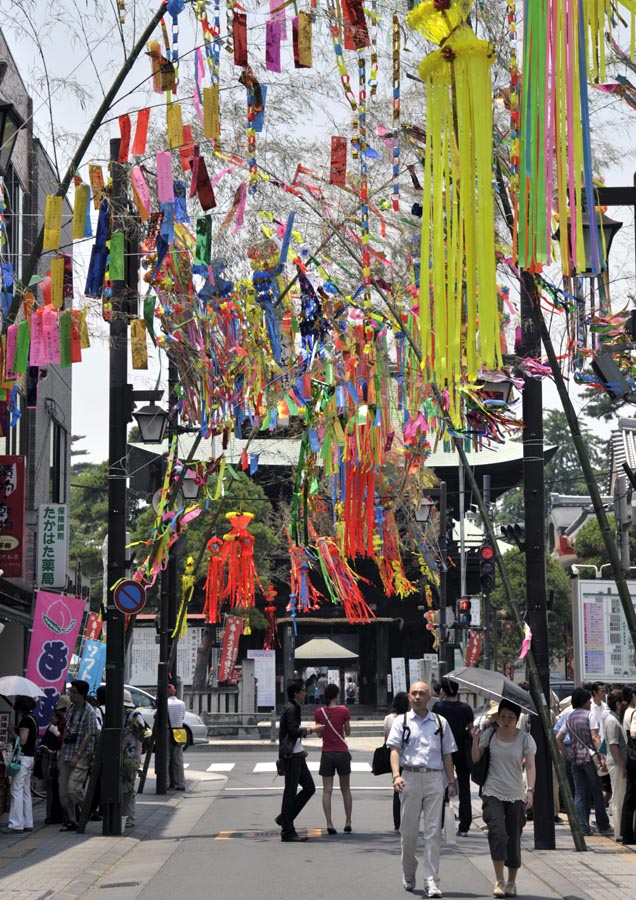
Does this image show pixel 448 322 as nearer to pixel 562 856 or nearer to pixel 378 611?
pixel 562 856

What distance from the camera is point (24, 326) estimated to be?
12547mm

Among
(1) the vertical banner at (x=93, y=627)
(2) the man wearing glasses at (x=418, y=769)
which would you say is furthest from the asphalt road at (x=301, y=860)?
(1) the vertical banner at (x=93, y=627)

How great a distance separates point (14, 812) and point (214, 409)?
604cm

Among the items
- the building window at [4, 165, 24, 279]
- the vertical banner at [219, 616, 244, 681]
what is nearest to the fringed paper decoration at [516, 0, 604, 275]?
the building window at [4, 165, 24, 279]

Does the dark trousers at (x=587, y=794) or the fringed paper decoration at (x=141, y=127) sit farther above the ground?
the fringed paper decoration at (x=141, y=127)

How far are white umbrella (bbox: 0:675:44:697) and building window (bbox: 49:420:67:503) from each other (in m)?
10.2

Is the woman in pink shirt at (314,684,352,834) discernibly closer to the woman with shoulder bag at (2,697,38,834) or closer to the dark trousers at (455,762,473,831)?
the dark trousers at (455,762,473,831)

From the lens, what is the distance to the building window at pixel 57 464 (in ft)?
88.6

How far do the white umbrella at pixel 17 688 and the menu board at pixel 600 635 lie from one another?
7162mm

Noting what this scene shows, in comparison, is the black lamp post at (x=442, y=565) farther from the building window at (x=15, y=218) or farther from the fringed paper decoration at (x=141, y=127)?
the fringed paper decoration at (x=141, y=127)

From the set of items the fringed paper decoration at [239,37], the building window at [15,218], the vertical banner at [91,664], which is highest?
the building window at [15,218]

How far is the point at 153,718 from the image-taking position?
3120cm

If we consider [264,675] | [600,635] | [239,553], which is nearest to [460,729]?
[600,635]

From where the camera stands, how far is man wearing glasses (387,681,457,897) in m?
11.1
